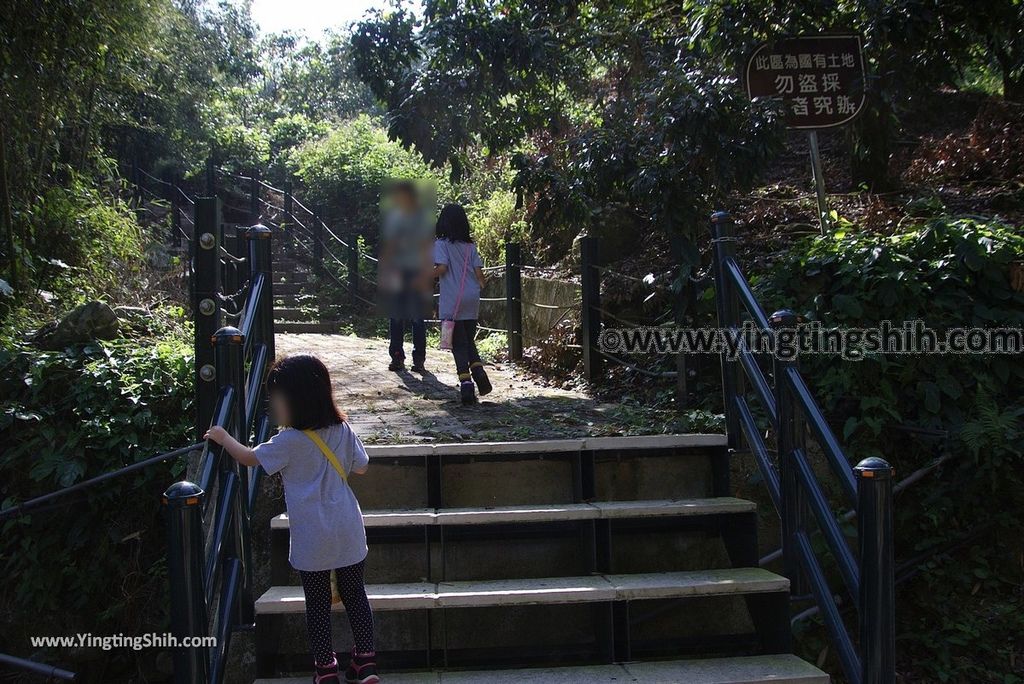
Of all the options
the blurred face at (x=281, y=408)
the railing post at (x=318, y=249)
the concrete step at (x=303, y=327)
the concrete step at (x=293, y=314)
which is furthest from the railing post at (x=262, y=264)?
the railing post at (x=318, y=249)

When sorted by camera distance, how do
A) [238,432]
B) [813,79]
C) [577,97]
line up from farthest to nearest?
[577,97] < [813,79] < [238,432]

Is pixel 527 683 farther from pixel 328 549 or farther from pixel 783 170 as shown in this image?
pixel 783 170

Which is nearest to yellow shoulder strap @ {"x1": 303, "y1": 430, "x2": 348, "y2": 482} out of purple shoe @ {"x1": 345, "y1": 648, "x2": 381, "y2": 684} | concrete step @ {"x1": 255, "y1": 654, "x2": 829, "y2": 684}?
purple shoe @ {"x1": 345, "y1": 648, "x2": 381, "y2": 684}

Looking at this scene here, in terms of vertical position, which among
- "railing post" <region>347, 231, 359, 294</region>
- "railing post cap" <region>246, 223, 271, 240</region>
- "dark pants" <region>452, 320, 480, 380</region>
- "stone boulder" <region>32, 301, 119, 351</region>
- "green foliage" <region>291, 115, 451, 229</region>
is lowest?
"dark pants" <region>452, 320, 480, 380</region>

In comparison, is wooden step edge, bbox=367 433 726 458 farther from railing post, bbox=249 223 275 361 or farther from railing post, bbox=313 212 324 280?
railing post, bbox=313 212 324 280

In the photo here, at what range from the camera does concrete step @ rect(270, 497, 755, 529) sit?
149 inches

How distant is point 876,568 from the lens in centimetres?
273

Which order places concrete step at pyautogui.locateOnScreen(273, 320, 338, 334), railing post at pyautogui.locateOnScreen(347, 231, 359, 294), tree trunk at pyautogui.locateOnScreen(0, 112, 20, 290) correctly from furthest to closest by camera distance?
railing post at pyautogui.locateOnScreen(347, 231, 359, 294) < concrete step at pyautogui.locateOnScreen(273, 320, 338, 334) < tree trunk at pyautogui.locateOnScreen(0, 112, 20, 290)

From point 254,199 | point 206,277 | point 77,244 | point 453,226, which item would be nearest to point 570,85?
point 453,226

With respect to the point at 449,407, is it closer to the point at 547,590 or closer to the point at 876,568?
the point at 547,590

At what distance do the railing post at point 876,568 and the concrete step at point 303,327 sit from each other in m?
10.5

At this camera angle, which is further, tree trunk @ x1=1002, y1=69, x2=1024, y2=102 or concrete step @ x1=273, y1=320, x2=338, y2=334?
concrete step @ x1=273, y1=320, x2=338, y2=334

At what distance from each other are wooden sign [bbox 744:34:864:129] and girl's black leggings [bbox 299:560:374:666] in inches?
172

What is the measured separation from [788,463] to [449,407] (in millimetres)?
2795
